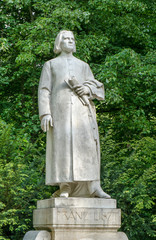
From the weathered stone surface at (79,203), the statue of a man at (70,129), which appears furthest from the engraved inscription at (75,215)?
the statue of a man at (70,129)

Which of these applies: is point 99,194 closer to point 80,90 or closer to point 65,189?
point 65,189

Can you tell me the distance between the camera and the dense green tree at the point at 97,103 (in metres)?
11.5

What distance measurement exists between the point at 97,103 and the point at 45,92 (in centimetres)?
654

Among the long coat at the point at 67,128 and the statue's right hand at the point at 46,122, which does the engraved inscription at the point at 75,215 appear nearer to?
the long coat at the point at 67,128

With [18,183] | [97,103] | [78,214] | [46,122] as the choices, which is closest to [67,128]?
[46,122]

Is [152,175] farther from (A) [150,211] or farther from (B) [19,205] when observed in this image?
(B) [19,205]

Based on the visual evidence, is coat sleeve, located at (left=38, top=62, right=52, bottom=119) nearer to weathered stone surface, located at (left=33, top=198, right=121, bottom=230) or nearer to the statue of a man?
the statue of a man

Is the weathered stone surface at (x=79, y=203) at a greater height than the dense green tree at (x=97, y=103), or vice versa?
the dense green tree at (x=97, y=103)

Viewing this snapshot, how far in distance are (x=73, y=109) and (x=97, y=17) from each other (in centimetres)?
724

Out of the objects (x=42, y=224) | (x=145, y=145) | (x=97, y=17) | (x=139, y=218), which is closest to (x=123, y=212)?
(x=139, y=218)

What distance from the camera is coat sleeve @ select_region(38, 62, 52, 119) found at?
7.56 metres

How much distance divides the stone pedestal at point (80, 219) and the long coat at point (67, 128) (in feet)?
1.10

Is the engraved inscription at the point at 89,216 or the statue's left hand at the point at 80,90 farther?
the statue's left hand at the point at 80,90

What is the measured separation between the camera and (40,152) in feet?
43.1
